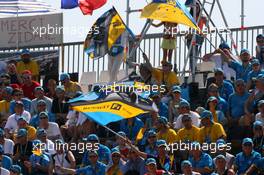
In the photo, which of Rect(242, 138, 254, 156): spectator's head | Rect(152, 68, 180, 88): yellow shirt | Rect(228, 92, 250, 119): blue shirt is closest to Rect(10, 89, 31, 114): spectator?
Rect(152, 68, 180, 88): yellow shirt

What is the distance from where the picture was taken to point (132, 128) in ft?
111

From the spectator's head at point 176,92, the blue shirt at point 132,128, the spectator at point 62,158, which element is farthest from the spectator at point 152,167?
the spectator's head at point 176,92

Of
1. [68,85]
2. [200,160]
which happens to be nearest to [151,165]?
[200,160]

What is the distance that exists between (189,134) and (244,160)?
170 centimetres

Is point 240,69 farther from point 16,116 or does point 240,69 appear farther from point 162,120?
point 16,116

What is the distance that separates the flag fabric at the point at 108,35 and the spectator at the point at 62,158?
3.70m

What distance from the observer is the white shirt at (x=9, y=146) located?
111 ft

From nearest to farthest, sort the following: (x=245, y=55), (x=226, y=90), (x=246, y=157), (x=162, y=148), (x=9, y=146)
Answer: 1. (x=246, y=157)
2. (x=162, y=148)
3. (x=226, y=90)
4. (x=9, y=146)
5. (x=245, y=55)

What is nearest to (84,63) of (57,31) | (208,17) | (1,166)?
(57,31)

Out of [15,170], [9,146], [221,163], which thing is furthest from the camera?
[9,146]

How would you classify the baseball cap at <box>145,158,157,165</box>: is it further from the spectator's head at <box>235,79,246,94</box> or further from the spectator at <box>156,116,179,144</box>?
the spectator's head at <box>235,79,246,94</box>

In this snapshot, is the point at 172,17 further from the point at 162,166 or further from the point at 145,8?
the point at 162,166

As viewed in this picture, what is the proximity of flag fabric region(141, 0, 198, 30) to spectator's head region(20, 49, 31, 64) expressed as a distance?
3708 millimetres

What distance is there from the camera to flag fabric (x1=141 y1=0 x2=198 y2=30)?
34844mm
